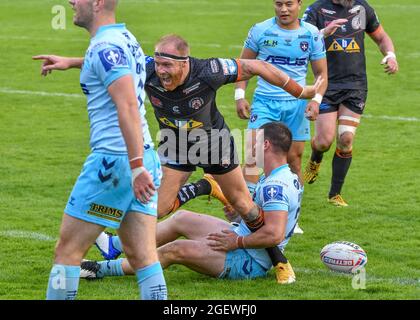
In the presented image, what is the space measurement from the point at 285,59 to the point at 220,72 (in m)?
2.63

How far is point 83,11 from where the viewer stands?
264 inches

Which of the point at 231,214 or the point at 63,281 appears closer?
the point at 63,281

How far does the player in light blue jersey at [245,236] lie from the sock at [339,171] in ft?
11.5

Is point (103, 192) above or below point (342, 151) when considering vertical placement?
above

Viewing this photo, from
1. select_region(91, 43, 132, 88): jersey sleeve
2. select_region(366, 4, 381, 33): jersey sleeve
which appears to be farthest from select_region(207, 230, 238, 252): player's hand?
select_region(366, 4, 381, 33): jersey sleeve

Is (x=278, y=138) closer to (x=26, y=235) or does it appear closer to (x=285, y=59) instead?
(x=285, y=59)

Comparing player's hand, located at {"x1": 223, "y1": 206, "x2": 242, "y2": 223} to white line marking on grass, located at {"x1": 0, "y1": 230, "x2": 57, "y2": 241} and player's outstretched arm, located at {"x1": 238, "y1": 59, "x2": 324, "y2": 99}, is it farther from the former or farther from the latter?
player's outstretched arm, located at {"x1": 238, "y1": 59, "x2": 324, "y2": 99}

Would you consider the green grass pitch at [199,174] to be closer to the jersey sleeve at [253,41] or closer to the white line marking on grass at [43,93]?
the white line marking on grass at [43,93]

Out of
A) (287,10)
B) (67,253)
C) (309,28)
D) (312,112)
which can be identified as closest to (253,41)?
(287,10)

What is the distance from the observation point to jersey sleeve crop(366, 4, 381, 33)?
1255 cm

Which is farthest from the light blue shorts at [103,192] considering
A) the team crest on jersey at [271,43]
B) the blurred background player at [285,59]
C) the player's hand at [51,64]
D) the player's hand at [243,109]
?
the team crest on jersey at [271,43]

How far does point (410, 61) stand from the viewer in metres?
23.5

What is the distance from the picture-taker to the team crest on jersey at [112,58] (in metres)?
6.45
